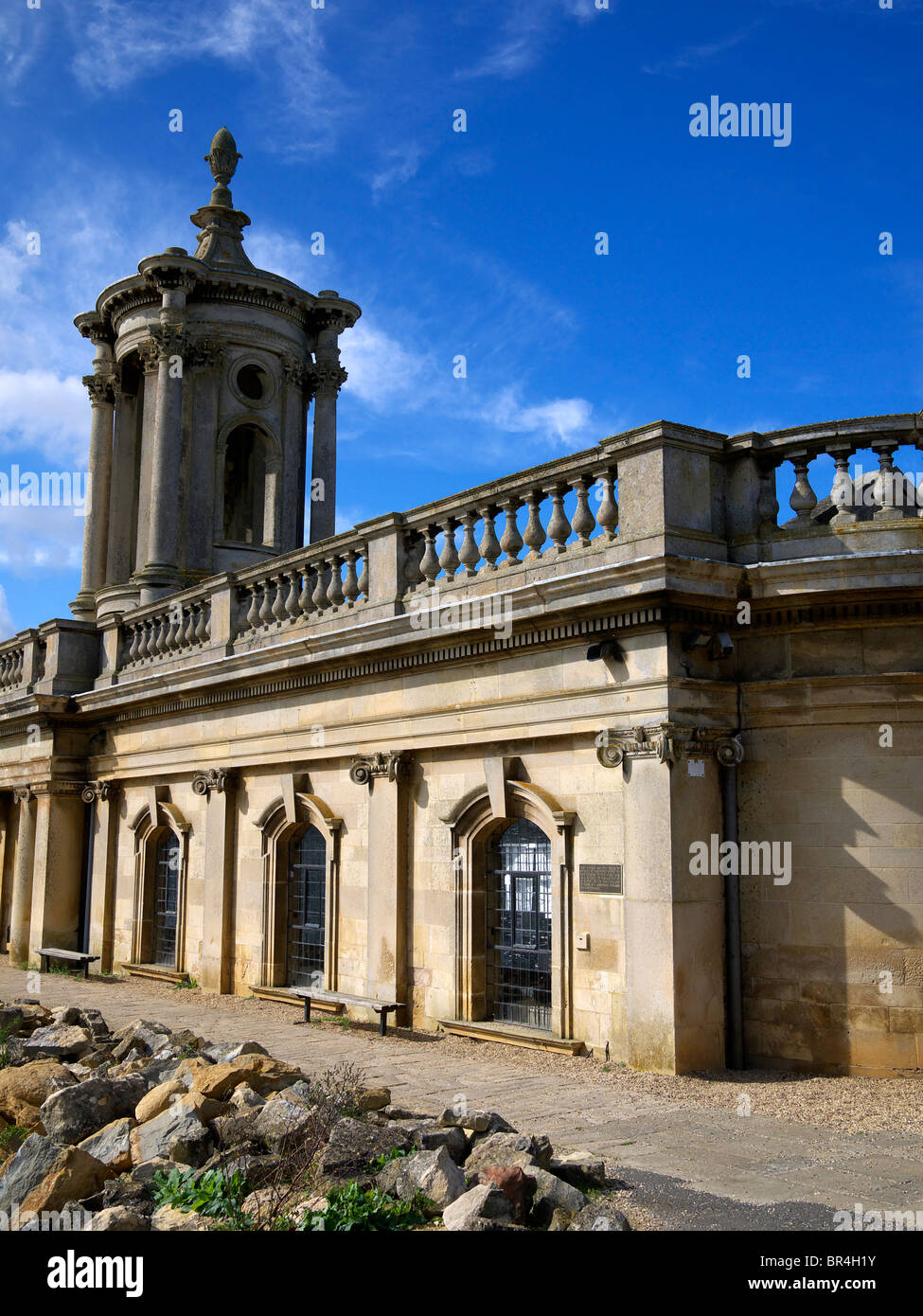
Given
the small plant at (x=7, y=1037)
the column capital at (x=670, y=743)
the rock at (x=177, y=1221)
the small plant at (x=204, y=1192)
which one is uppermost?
the column capital at (x=670, y=743)

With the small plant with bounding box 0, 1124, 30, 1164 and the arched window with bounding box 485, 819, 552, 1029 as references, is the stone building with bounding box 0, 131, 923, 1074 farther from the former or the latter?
the small plant with bounding box 0, 1124, 30, 1164

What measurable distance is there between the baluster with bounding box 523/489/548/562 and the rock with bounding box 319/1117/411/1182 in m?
7.26

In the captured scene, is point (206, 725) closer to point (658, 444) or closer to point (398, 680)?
point (398, 680)

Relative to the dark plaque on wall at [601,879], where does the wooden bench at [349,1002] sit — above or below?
below

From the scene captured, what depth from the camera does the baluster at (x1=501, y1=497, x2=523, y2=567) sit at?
1371 cm

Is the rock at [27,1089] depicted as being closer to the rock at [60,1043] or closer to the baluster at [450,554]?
the rock at [60,1043]

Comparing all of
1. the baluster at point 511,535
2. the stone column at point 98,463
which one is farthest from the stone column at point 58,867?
the baluster at point 511,535

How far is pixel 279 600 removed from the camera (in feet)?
58.6

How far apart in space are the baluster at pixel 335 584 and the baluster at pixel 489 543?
3.26 metres

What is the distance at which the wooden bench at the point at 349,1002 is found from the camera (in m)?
14.3

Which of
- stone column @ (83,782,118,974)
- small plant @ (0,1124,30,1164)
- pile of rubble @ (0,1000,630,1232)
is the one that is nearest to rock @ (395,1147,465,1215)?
pile of rubble @ (0,1000,630,1232)

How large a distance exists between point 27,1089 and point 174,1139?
2455 mm
